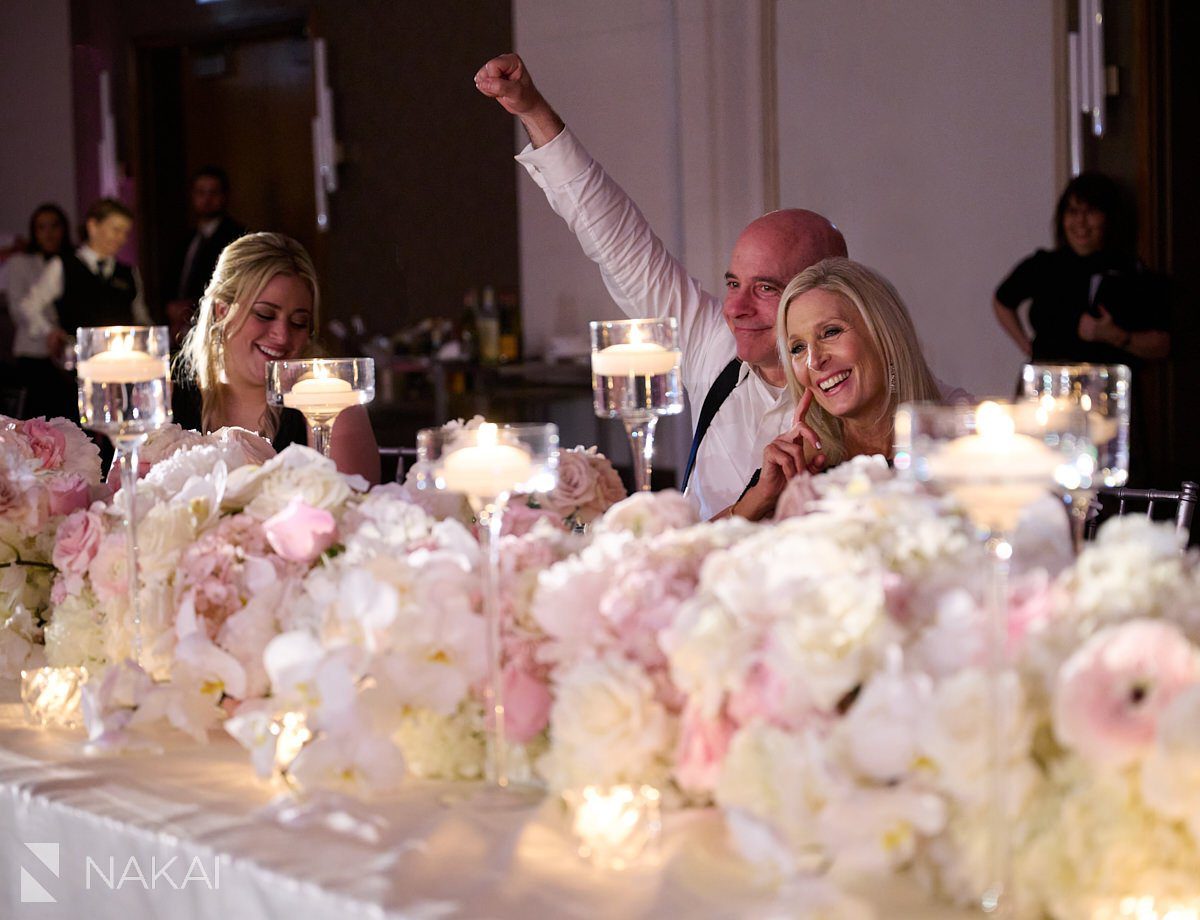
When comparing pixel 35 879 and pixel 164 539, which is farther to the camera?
pixel 164 539

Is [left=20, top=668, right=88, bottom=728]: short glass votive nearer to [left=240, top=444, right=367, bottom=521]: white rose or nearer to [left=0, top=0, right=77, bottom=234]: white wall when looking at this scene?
[left=240, top=444, right=367, bottom=521]: white rose

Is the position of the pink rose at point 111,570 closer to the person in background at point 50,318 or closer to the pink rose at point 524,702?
the pink rose at point 524,702

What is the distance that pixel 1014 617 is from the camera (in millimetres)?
1058

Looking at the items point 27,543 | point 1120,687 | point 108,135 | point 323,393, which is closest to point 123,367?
point 27,543

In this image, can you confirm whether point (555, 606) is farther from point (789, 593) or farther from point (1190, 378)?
point (1190, 378)

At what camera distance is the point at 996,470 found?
3.31ft

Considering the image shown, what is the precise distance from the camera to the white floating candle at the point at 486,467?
4.08 ft

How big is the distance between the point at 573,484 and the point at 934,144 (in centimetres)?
370

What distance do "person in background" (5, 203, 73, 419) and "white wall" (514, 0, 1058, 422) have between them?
2767 mm

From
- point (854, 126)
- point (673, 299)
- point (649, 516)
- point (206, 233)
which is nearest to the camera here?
point (649, 516)

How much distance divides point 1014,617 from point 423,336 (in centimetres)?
558

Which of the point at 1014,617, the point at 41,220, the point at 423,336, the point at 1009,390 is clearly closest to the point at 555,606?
the point at 1014,617

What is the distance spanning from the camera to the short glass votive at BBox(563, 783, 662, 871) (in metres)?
1.09

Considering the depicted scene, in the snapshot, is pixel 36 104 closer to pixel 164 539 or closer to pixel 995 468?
pixel 164 539
